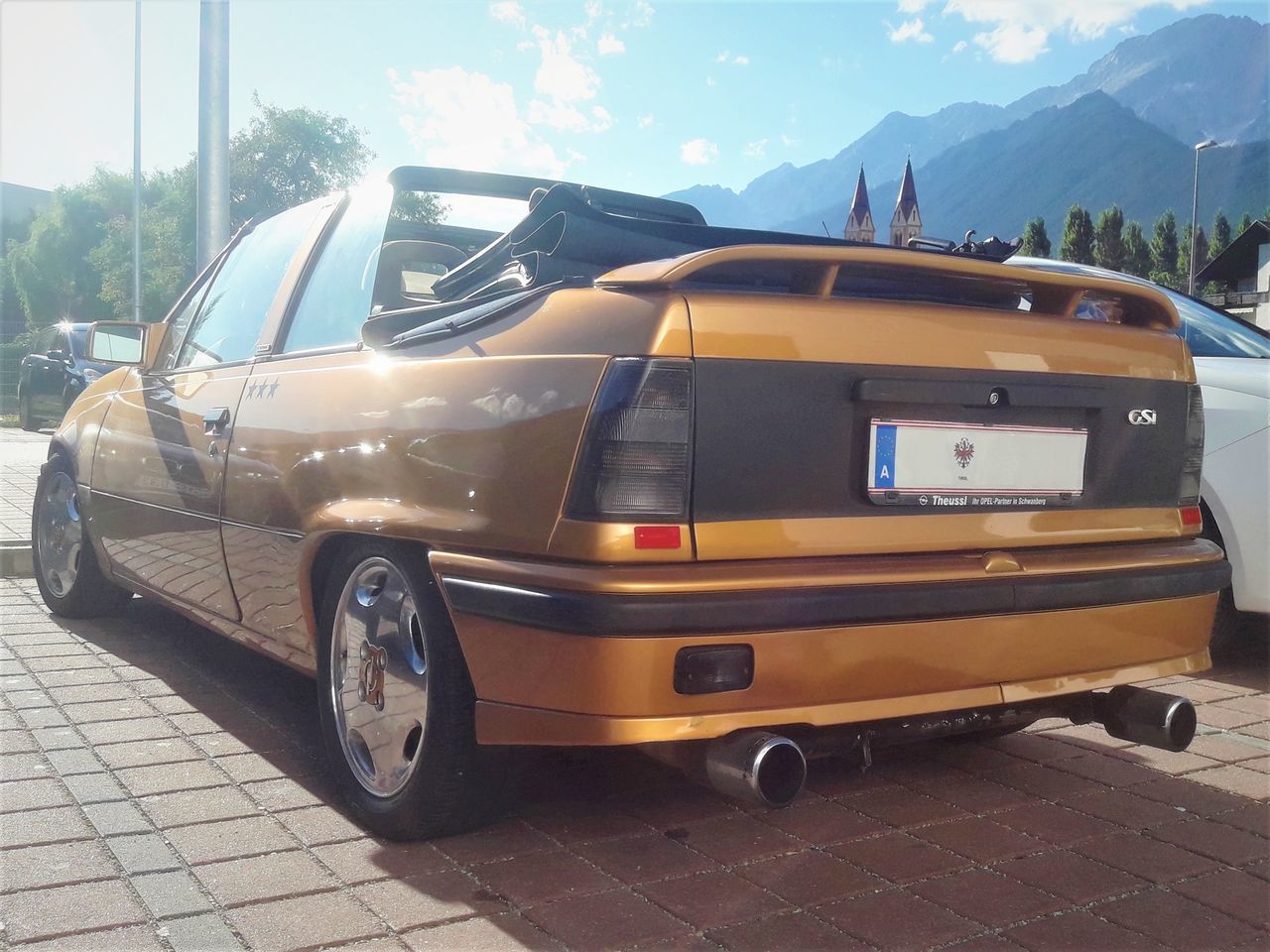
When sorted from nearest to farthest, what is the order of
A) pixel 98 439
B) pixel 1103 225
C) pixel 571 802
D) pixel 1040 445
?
pixel 1040 445, pixel 571 802, pixel 98 439, pixel 1103 225

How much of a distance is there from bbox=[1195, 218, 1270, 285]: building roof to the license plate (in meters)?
67.6

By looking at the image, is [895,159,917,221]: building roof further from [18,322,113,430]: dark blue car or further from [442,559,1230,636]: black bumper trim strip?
[442,559,1230,636]: black bumper trim strip

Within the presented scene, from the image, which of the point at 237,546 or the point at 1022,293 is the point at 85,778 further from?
the point at 1022,293

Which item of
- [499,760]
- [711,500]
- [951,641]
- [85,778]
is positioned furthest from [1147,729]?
[85,778]

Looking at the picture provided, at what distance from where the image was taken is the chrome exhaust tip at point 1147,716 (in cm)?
280

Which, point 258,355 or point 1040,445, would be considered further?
point 258,355

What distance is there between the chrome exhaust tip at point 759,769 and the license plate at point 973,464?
57 centimetres

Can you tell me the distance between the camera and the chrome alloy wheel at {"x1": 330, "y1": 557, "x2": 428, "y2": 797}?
2730 millimetres

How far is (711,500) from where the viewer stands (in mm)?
2262

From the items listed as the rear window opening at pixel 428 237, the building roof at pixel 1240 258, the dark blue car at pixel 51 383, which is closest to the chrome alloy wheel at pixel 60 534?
the rear window opening at pixel 428 237

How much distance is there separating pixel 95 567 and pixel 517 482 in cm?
361

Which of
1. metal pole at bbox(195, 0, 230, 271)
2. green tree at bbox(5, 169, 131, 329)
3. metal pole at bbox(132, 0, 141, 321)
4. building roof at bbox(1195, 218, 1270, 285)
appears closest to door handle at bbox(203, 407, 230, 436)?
metal pole at bbox(195, 0, 230, 271)

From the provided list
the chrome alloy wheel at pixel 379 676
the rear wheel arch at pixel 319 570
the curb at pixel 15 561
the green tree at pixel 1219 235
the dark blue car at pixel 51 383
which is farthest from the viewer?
the green tree at pixel 1219 235

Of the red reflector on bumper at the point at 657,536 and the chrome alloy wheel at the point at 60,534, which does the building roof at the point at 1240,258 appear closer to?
the chrome alloy wheel at the point at 60,534
